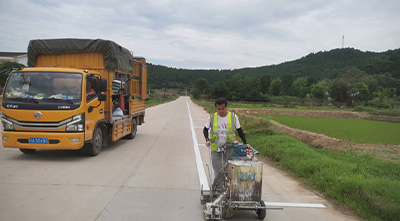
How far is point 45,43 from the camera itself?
9.32 meters

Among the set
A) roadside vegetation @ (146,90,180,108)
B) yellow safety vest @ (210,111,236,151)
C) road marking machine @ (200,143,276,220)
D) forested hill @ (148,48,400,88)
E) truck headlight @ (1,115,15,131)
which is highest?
forested hill @ (148,48,400,88)

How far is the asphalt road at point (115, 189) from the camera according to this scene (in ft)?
14.6

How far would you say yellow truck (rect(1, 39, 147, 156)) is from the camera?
24.5ft

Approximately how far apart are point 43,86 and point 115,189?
158 inches

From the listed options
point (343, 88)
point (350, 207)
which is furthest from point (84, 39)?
point (343, 88)

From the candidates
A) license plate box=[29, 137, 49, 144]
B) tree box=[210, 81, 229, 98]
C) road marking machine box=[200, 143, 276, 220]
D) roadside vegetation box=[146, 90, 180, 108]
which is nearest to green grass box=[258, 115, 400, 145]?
license plate box=[29, 137, 49, 144]

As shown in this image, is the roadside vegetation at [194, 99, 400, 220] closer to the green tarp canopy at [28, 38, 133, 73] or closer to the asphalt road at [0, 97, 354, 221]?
the asphalt road at [0, 97, 354, 221]

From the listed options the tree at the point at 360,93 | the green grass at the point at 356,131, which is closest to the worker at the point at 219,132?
the green grass at the point at 356,131

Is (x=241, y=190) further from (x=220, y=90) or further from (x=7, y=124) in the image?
(x=220, y=90)

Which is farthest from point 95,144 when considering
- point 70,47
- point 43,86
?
point 70,47

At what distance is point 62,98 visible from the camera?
7.70 meters

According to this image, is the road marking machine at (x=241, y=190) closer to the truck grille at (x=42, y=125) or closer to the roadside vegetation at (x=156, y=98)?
the truck grille at (x=42, y=125)

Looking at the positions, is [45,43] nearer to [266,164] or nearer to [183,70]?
[266,164]

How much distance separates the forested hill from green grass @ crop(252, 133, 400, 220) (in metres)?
102
